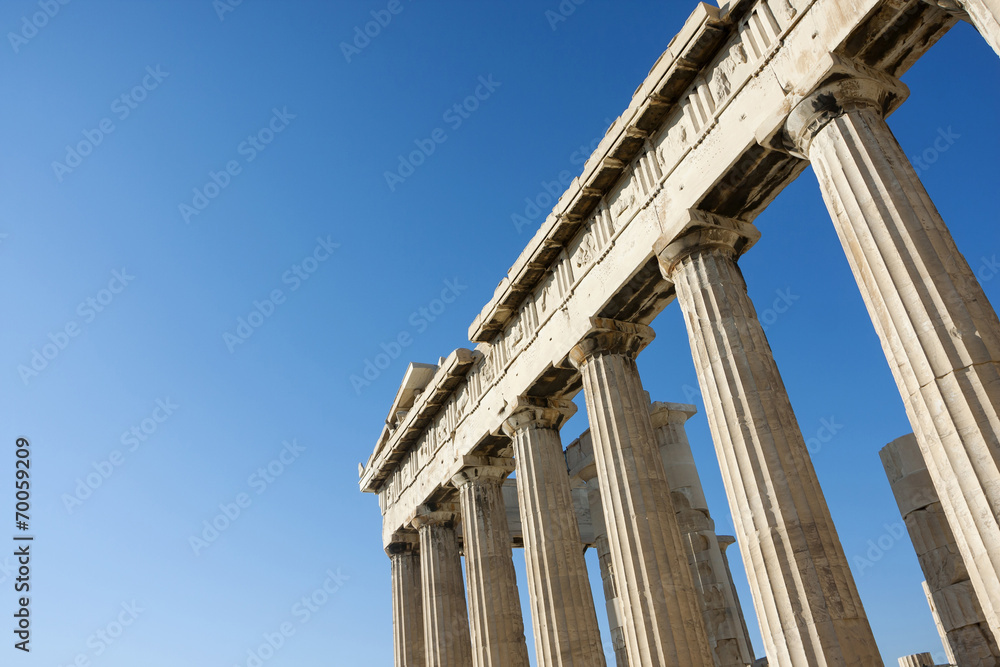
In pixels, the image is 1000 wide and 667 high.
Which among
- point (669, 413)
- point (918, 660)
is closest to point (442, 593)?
point (669, 413)

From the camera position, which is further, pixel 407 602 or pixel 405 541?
pixel 405 541

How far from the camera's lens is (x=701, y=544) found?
81.0ft

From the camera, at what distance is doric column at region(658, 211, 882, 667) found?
1020cm

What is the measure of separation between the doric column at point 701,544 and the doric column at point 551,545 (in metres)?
8.10

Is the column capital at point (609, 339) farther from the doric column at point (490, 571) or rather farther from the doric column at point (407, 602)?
the doric column at point (407, 602)

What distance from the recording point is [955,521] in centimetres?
856

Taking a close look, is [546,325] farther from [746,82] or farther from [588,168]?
[746,82]

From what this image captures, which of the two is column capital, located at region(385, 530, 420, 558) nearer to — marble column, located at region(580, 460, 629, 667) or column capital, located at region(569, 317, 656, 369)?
marble column, located at region(580, 460, 629, 667)

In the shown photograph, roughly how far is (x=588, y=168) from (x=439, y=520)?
13988mm

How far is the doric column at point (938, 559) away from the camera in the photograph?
15.3 m

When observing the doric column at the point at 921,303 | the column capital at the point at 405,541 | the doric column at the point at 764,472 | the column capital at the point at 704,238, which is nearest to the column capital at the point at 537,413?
the column capital at the point at 704,238

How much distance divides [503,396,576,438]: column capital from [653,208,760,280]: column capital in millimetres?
6164

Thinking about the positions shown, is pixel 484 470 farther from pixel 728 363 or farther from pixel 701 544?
pixel 728 363

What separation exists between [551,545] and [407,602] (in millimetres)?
11083
